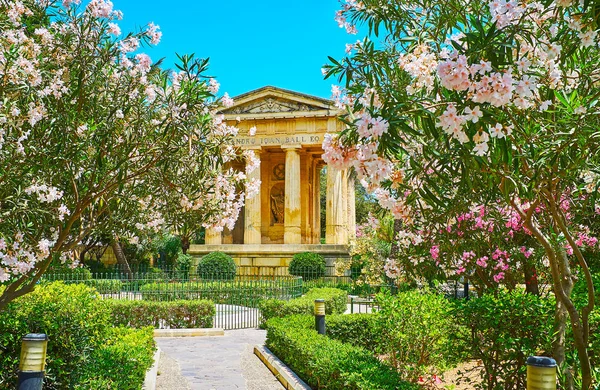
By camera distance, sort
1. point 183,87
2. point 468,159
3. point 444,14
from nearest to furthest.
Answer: point 468,159, point 444,14, point 183,87

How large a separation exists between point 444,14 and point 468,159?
5.51ft

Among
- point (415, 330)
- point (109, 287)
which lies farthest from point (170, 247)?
point (415, 330)

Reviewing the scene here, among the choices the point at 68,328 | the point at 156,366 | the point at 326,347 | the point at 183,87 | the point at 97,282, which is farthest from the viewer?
the point at 97,282

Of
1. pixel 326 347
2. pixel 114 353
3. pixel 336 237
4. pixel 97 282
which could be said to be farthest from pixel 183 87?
pixel 336 237

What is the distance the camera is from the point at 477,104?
2766 millimetres

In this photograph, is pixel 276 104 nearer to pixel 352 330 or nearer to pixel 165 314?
pixel 165 314

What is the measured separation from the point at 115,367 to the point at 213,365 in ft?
13.2

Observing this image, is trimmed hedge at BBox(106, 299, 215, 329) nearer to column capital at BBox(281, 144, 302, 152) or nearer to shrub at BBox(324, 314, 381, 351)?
shrub at BBox(324, 314, 381, 351)

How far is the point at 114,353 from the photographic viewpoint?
6504 millimetres

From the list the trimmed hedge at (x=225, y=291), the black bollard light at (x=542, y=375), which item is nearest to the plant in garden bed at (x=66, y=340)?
the black bollard light at (x=542, y=375)

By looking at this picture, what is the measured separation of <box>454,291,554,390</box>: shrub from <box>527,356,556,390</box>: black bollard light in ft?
7.54

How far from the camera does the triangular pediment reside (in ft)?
102

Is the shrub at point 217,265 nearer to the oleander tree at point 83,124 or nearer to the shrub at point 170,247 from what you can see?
the shrub at point 170,247

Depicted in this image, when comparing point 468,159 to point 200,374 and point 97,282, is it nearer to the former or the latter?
point 200,374
